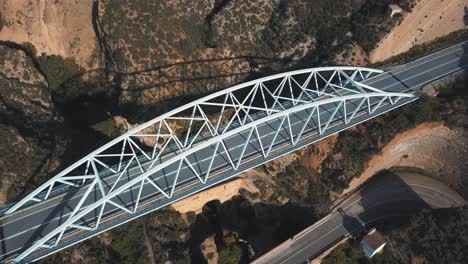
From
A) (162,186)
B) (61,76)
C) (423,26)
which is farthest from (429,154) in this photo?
(61,76)

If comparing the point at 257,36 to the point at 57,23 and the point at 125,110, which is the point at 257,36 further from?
the point at 57,23

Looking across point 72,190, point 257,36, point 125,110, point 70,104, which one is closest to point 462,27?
point 257,36

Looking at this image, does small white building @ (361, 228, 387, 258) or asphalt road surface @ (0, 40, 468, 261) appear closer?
asphalt road surface @ (0, 40, 468, 261)

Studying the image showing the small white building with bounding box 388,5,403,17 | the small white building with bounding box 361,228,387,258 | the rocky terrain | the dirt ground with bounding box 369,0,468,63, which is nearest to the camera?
the small white building with bounding box 361,228,387,258

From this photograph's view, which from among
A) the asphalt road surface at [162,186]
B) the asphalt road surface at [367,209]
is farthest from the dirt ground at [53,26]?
the asphalt road surface at [367,209]

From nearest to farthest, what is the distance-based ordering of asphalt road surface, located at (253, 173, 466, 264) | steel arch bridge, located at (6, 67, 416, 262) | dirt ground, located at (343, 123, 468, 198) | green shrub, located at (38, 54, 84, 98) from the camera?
steel arch bridge, located at (6, 67, 416, 262), asphalt road surface, located at (253, 173, 466, 264), dirt ground, located at (343, 123, 468, 198), green shrub, located at (38, 54, 84, 98)

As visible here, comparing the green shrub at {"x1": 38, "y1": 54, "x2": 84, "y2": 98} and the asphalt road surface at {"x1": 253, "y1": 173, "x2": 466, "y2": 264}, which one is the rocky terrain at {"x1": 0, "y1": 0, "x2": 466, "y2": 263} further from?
the asphalt road surface at {"x1": 253, "y1": 173, "x2": 466, "y2": 264}

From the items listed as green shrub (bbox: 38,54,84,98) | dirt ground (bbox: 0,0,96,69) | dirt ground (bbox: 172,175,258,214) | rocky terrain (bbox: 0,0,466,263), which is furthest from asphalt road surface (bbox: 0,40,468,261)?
dirt ground (bbox: 0,0,96,69)

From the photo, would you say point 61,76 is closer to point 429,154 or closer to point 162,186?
point 162,186
